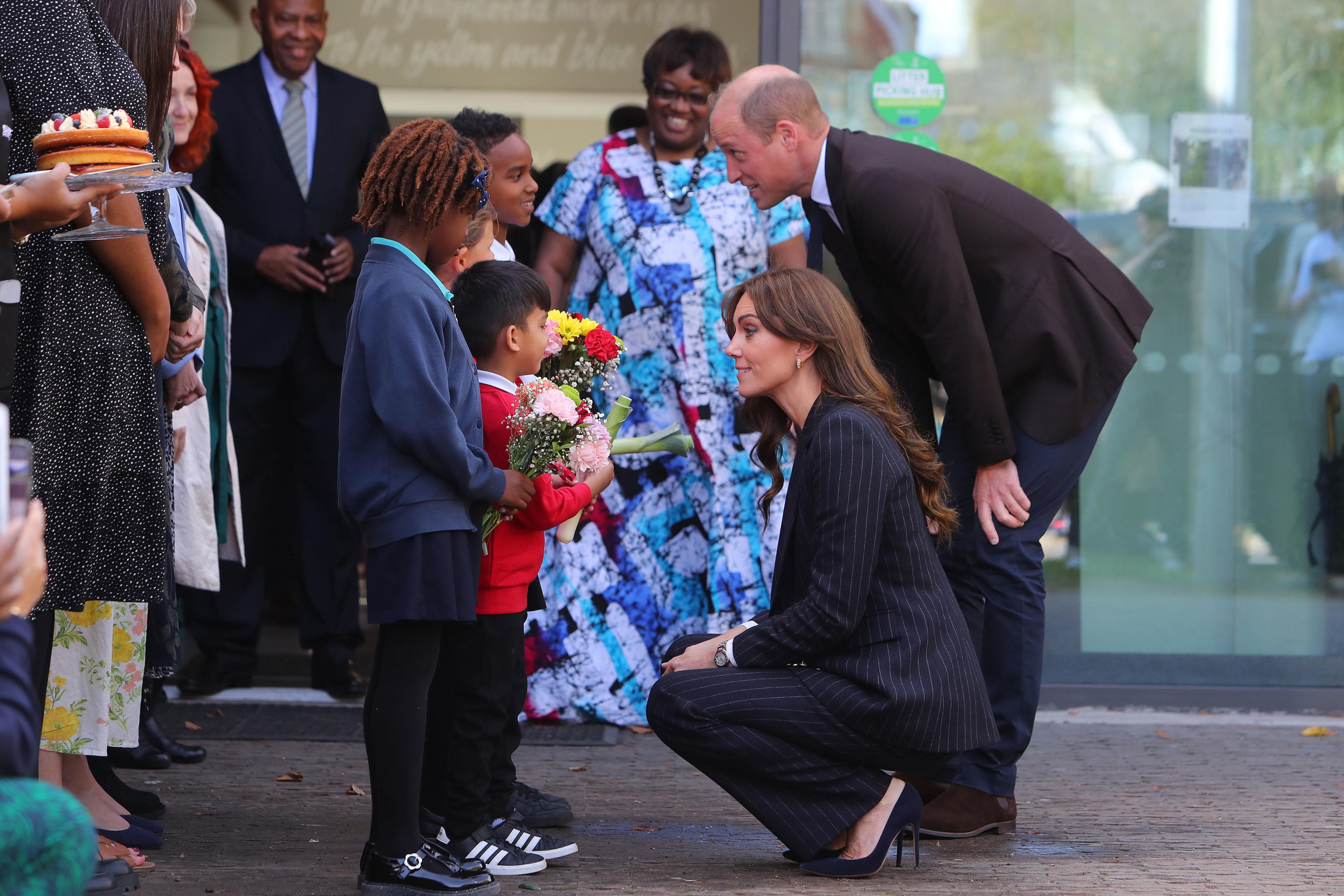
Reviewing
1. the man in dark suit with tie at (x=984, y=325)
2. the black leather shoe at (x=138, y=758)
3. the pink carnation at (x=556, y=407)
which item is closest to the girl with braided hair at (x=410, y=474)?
the pink carnation at (x=556, y=407)

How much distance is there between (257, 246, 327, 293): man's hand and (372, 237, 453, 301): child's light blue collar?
220 centimetres

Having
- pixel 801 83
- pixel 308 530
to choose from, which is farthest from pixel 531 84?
pixel 801 83

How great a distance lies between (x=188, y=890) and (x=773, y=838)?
4.50 feet

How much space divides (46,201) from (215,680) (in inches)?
121

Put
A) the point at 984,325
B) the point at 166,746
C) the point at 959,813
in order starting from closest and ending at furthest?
1. the point at 959,813
2. the point at 984,325
3. the point at 166,746

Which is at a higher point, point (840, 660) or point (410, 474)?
point (410, 474)

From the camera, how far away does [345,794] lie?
3.93 metres

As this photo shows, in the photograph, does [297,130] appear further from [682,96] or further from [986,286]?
[986,286]

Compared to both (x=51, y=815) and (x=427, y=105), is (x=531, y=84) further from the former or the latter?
(x=51, y=815)

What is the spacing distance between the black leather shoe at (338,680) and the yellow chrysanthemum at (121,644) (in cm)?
183

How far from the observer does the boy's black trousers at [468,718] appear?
3.17 meters

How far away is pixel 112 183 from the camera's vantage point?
254 cm

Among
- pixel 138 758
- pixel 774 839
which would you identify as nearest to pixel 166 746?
pixel 138 758

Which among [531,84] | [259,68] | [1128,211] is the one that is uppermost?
[531,84]
